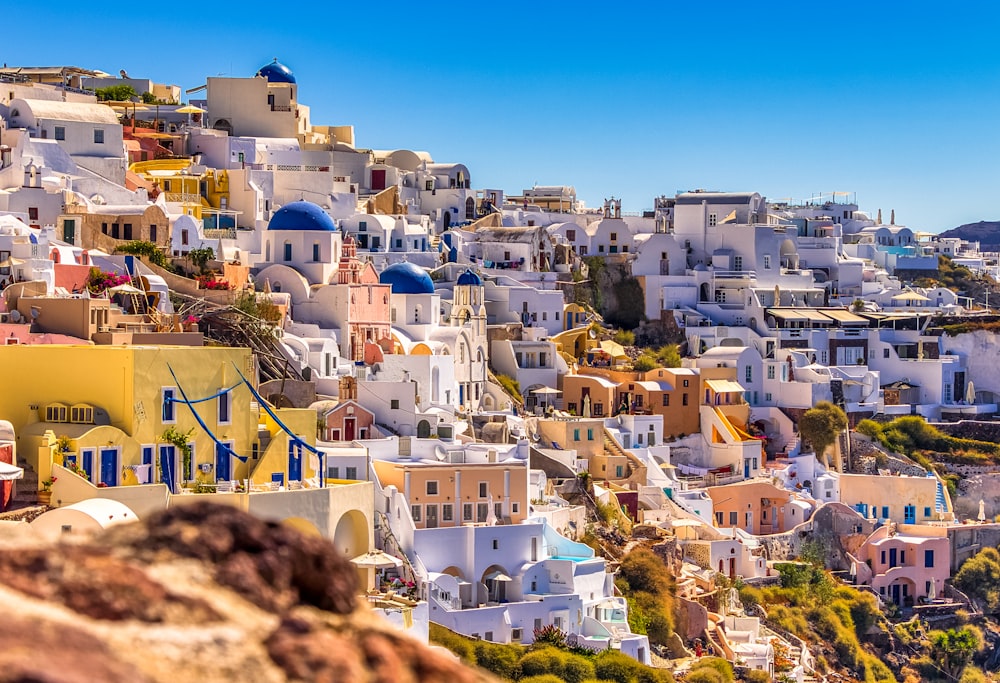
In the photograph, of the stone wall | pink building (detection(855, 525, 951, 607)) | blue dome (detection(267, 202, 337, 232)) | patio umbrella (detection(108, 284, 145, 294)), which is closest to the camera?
patio umbrella (detection(108, 284, 145, 294))

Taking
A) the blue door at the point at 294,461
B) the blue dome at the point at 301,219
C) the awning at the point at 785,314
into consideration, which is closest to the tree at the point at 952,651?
the awning at the point at 785,314

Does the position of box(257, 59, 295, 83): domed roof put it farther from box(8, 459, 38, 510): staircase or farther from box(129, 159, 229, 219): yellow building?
box(8, 459, 38, 510): staircase

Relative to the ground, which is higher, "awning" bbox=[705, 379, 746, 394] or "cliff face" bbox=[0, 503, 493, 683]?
"cliff face" bbox=[0, 503, 493, 683]

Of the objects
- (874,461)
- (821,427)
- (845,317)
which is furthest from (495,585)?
(845,317)

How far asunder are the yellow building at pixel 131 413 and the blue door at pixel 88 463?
16mm

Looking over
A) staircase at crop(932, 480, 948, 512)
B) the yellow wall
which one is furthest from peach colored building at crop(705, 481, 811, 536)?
the yellow wall

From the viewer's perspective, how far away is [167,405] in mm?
30906

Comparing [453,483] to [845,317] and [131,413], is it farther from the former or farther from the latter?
[845,317]

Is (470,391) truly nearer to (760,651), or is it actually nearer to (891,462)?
(760,651)

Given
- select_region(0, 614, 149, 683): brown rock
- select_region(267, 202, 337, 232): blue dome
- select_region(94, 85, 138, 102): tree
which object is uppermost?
select_region(94, 85, 138, 102): tree

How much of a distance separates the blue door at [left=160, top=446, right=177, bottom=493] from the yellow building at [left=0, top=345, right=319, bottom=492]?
0.02m

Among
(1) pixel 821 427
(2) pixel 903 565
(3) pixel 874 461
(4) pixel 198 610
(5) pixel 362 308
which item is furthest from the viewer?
(3) pixel 874 461

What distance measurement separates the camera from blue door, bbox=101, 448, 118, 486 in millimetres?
29625

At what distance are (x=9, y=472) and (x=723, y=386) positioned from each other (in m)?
27.3
